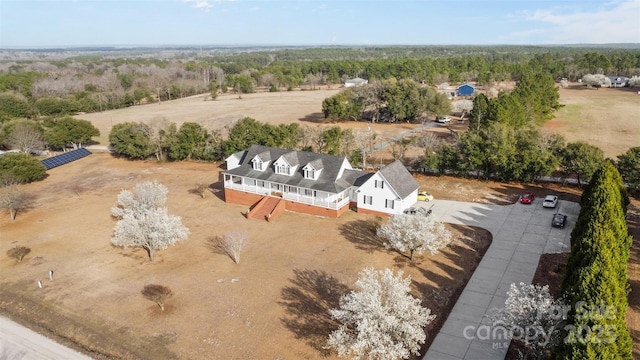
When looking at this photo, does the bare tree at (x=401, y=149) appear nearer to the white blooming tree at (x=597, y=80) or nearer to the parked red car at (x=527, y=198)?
the parked red car at (x=527, y=198)

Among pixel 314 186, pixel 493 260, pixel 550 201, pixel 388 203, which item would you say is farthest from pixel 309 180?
pixel 550 201

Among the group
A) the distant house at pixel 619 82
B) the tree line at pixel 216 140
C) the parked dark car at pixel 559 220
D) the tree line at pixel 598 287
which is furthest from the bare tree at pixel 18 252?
the distant house at pixel 619 82

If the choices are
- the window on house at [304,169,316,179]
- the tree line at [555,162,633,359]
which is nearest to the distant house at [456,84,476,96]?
the window on house at [304,169,316,179]

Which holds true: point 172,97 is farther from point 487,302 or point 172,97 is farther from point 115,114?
point 487,302

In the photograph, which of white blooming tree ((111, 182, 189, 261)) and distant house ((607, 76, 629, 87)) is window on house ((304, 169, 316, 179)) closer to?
white blooming tree ((111, 182, 189, 261))

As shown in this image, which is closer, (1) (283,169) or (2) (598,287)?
(2) (598,287)

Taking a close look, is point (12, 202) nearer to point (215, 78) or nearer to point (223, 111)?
point (223, 111)
